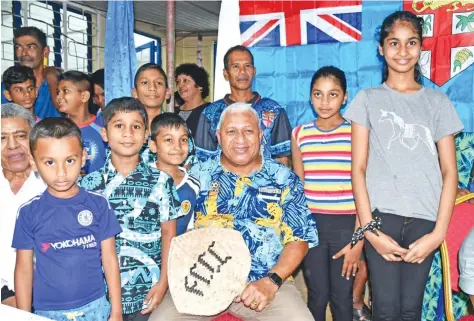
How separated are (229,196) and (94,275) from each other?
68cm

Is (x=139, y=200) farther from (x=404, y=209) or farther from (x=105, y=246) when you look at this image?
(x=404, y=209)

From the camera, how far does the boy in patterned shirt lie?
205 cm

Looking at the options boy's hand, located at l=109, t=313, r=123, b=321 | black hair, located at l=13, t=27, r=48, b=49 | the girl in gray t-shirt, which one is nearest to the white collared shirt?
→ boy's hand, located at l=109, t=313, r=123, b=321

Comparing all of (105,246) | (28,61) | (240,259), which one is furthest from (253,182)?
(28,61)

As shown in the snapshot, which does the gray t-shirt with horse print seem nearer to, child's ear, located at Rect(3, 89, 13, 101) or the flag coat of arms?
the flag coat of arms

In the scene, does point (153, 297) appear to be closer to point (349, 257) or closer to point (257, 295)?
point (257, 295)

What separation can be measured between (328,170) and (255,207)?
58 centimetres

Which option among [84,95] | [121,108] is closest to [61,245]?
[121,108]

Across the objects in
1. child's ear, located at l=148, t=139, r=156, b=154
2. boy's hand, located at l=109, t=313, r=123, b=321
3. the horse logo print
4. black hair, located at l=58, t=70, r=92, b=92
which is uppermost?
black hair, located at l=58, t=70, r=92, b=92

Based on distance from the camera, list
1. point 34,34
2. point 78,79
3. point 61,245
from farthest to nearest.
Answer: point 34,34 → point 78,79 → point 61,245

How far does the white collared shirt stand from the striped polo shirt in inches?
53.9

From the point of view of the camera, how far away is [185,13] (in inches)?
318

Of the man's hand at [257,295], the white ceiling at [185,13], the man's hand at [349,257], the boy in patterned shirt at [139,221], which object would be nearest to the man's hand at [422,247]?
the man's hand at [349,257]

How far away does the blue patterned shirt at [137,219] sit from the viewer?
6.71 ft
